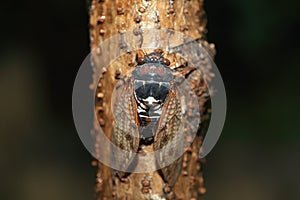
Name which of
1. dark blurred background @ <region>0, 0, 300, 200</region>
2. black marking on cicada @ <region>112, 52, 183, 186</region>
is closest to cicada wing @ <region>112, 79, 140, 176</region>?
black marking on cicada @ <region>112, 52, 183, 186</region>

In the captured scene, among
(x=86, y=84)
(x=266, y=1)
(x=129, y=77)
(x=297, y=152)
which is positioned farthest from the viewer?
(x=297, y=152)

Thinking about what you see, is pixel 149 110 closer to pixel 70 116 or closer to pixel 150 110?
pixel 150 110

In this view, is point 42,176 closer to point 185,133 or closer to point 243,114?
point 243,114

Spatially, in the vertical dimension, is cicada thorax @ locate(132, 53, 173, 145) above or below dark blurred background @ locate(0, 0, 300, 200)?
above

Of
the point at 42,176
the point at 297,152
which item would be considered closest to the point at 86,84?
the point at 42,176

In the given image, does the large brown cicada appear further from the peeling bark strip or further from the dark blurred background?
the dark blurred background

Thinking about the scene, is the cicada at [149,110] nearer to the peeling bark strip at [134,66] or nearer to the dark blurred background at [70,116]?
the peeling bark strip at [134,66]
